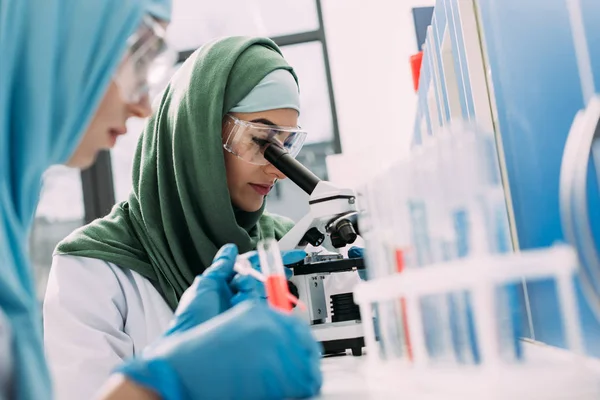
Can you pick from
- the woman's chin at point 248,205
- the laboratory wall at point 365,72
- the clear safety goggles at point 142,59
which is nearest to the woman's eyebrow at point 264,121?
the woman's chin at point 248,205

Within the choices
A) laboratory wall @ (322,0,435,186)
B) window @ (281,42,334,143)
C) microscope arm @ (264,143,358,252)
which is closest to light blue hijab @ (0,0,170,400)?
microscope arm @ (264,143,358,252)

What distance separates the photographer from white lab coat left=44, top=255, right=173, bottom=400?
1517 millimetres

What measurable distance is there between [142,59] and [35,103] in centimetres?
22

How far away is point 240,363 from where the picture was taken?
2.42ft

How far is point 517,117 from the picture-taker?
0.94 metres

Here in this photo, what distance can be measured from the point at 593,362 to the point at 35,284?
798 millimetres

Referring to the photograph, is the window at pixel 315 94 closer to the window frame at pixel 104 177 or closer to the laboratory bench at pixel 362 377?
the window frame at pixel 104 177

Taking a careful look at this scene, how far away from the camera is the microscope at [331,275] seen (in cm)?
144

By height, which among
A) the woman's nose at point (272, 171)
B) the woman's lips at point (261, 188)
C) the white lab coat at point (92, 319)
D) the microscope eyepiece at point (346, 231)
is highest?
the woman's nose at point (272, 171)

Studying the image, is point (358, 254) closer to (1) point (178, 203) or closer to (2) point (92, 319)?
(1) point (178, 203)

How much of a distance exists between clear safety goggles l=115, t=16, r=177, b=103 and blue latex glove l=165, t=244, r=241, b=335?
0.34m

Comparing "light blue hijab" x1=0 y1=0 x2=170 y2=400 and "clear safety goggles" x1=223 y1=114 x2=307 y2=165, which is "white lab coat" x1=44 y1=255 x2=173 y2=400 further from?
"light blue hijab" x1=0 y1=0 x2=170 y2=400

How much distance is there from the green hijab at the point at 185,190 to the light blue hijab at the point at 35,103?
2.56ft

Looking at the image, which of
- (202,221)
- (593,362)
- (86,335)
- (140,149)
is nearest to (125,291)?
(86,335)
